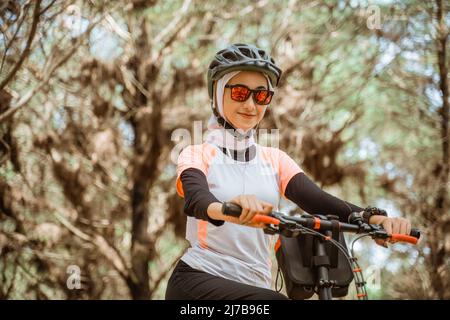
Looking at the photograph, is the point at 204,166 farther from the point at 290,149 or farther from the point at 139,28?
the point at 139,28

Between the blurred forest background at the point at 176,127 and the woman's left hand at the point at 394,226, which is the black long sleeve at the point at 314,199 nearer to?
the woman's left hand at the point at 394,226

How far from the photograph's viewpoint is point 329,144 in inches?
297

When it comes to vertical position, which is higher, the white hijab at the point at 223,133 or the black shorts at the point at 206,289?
the white hijab at the point at 223,133

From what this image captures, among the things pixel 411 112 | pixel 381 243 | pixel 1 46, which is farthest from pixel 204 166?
pixel 411 112

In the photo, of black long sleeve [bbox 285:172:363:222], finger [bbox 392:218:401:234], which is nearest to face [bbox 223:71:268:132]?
black long sleeve [bbox 285:172:363:222]

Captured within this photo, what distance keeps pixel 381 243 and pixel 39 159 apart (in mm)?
5885

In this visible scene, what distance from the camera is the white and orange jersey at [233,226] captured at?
7.36 ft

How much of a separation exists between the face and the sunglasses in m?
0.02

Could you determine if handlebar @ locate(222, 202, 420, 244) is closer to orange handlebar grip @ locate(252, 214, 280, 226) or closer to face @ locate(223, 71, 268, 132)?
orange handlebar grip @ locate(252, 214, 280, 226)

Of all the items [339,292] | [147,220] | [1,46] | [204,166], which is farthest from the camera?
[147,220]

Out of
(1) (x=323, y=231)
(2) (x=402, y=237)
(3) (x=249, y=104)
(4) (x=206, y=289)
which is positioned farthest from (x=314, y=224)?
(3) (x=249, y=104)

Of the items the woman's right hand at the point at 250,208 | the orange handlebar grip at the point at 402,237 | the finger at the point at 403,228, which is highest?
the woman's right hand at the point at 250,208

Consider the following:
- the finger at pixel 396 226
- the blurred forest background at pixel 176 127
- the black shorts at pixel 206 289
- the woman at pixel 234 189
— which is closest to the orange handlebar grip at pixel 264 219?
the woman at pixel 234 189

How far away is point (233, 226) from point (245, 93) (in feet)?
2.04
